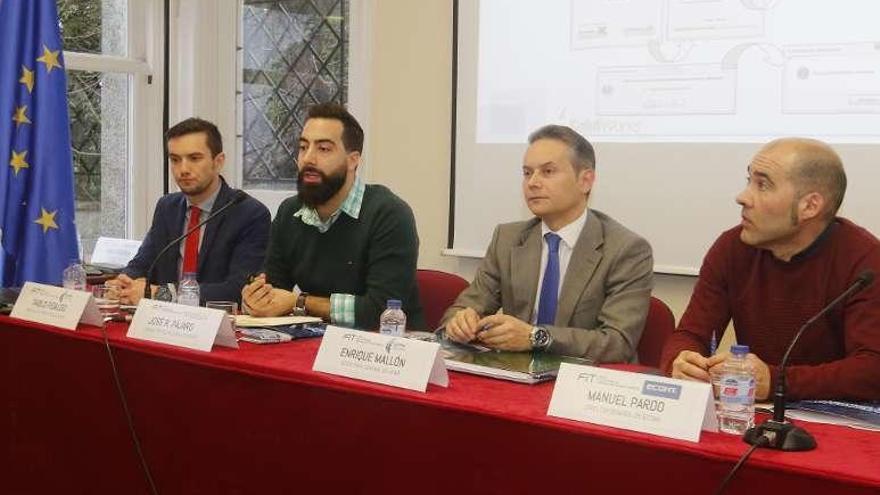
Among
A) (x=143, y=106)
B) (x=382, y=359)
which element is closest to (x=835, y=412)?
(x=382, y=359)

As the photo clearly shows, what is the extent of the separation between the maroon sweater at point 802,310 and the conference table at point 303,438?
31 centimetres

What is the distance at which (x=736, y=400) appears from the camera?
1.70m

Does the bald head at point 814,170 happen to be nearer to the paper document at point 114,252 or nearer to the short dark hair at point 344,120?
the short dark hair at point 344,120

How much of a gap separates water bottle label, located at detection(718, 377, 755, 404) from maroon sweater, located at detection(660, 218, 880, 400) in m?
0.30

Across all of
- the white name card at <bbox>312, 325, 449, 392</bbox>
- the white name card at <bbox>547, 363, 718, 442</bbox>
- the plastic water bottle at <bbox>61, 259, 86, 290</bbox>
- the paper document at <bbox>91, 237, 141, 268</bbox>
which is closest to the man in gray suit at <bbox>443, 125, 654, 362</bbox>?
the white name card at <bbox>312, 325, 449, 392</bbox>

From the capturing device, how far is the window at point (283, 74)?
4766mm

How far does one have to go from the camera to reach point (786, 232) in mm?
2240

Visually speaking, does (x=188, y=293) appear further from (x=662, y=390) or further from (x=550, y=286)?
(x=662, y=390)

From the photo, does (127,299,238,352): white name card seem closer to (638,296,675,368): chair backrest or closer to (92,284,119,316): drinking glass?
(92,284,119,316): drinking glass

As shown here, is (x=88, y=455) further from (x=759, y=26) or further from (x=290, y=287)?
(x=759, y=26)

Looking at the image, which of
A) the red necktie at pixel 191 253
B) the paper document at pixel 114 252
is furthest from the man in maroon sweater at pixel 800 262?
the paper document at pixel 114 252

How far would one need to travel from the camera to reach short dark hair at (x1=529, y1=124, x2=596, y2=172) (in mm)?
2795

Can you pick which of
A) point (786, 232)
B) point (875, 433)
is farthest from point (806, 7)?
point (875, 433)

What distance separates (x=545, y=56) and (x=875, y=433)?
99.0 inches
